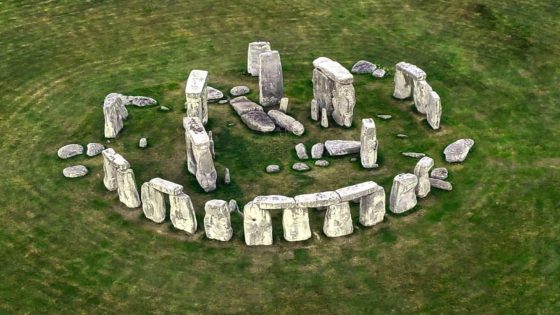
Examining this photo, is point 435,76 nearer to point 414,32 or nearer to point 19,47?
point 414,32

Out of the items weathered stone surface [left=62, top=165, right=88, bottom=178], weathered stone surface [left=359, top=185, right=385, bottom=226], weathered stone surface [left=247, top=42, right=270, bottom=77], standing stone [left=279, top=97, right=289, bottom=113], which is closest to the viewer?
weathered stone surface [left=359, top=185, right=385, bottom=226]

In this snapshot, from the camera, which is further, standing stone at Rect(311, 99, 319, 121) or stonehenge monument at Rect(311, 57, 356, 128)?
standing stone at Rect(311, 99, 319, 121)

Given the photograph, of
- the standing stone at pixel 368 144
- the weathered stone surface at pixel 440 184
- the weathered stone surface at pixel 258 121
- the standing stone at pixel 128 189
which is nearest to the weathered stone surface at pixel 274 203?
the standing stone at pixel 128 189

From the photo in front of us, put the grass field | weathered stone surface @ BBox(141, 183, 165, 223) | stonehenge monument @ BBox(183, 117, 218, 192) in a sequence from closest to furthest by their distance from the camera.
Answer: the grass field < weathered stone surface @ BBox(141, 183, 165, 223) < stonehenge monument @ BBox(183, 117, 218, 192)

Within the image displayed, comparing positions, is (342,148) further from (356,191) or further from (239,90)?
(239,90)

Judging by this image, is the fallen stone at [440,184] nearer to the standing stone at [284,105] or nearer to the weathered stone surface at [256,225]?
the weathered stone surface at [256,225]

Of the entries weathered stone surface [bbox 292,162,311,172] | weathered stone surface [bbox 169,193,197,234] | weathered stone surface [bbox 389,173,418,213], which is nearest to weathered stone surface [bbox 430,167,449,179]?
weathered stone surface [bbox 389,173,418,213]

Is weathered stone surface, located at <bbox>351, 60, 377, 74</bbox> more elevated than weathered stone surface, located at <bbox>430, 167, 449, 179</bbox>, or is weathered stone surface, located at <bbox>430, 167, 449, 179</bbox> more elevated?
weathered stone surface, located at <bbox>351, 60, 377, 74</bbox>

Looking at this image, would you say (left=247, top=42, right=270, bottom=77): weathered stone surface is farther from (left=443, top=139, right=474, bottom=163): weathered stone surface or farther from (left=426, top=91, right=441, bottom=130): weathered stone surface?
(left=443, top=139, right=474, bottom=163): weathered stone surface

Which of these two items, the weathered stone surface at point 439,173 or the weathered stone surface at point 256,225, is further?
the weathered stone surface at point 439,173
